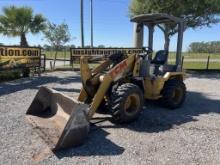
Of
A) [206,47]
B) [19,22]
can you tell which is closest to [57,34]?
[19,22]

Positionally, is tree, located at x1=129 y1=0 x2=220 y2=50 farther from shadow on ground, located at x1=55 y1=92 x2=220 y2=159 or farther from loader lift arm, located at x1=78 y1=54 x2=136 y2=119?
loader lift arm, located at x1=78 y1=54 x2=136 y2=119

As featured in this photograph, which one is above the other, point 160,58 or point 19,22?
point 19,22

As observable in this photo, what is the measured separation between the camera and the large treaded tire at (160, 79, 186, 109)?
27.8 ft

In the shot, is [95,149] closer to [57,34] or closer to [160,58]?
[160,58]

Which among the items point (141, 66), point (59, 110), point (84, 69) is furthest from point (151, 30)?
point (59, 110)

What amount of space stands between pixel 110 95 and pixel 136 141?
1.45m

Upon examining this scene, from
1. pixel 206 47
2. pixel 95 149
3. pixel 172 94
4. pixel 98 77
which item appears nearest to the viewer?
pixel 95 149

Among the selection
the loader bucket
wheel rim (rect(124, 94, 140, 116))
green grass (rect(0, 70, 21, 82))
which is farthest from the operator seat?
green grass (rect(0, 70, 21, 82))

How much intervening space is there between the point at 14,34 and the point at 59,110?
20.7 metres

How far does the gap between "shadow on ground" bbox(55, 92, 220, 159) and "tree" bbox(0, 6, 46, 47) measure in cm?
1816

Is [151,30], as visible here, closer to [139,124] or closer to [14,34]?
[139,124]

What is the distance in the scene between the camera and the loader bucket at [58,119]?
5371 millimetres

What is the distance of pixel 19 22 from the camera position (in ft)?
83.6

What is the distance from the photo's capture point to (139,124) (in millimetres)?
7016
